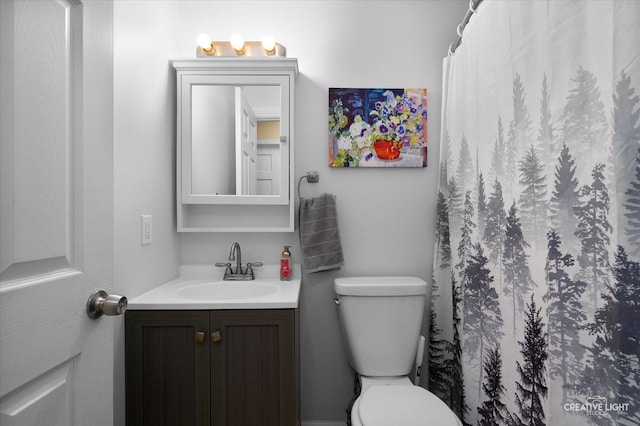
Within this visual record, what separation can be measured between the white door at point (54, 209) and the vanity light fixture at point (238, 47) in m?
0.92

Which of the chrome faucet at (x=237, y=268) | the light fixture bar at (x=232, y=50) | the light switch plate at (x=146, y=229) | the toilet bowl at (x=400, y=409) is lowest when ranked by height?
the toilet bowl at (x=400, y=409)

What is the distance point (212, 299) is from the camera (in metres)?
1.57

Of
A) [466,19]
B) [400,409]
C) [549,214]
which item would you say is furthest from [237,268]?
[466,19]

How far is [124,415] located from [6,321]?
0.89m

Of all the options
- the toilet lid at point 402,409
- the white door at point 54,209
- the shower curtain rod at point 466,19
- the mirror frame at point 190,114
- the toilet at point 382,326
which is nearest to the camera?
the white door at point 54,209

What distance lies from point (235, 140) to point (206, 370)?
1.03 m

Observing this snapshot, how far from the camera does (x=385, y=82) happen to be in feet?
5.79

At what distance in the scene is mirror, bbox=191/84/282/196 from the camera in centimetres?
166

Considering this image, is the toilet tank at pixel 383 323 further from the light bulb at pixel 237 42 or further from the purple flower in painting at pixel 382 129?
the light bulb at pixel 237 42

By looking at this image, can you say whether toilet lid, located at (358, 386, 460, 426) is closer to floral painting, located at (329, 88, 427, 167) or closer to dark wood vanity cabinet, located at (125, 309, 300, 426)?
dark wood vanity cabinet, located at (125, 309, 300, 426)

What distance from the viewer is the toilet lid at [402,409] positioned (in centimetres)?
111

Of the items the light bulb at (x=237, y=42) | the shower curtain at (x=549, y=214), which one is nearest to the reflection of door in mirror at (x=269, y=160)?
the light bulb at (x=237, y=42)

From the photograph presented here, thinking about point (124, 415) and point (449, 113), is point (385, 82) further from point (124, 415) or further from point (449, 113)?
point (124, 415)

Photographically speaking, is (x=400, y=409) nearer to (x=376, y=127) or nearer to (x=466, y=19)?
(x=376, y=127)
